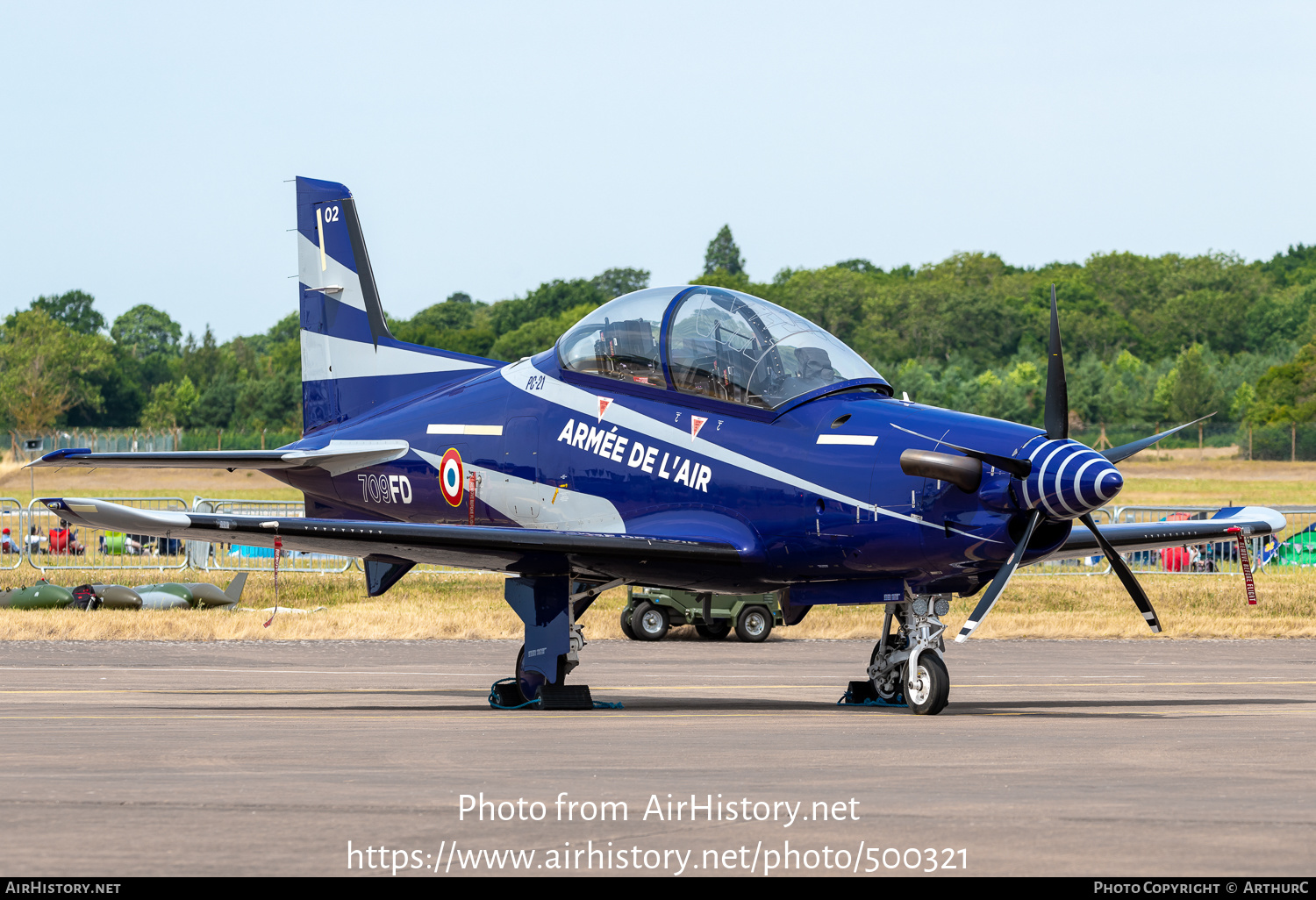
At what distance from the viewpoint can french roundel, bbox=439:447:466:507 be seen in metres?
16.3

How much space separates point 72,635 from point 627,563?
1376 centimetres

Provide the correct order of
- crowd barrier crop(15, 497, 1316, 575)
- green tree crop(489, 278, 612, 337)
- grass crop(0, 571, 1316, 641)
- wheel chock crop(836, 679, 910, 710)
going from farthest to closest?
green tree crop(489, 278, 612, 337), crowd barrier crop(15, 497, 1316, 575), grass crop(0, 571, 1316, 641), wheel chock crop(836, 679, 910, 710)

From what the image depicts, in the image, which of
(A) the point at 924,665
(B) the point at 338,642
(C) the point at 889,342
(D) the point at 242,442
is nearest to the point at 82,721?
(A) the point at 924,665

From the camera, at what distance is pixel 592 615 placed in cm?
2800

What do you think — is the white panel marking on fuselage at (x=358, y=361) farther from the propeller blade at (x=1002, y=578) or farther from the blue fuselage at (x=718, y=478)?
the propeller blade at (x=1002, y=578)

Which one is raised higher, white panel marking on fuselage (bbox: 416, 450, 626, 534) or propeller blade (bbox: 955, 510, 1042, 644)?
white panel marking on fuselage (bbox: 416, 450, 626, 534)

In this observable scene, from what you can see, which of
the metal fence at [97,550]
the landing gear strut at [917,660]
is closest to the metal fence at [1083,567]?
the landing gear strut at [917,660]

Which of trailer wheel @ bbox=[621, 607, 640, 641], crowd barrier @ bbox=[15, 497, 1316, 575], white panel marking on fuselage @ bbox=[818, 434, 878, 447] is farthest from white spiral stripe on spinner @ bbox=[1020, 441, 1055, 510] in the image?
crowd barrier @ bbox=[15, 497, 1316, 575]

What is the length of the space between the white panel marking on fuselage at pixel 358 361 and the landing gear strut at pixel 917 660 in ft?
20.5

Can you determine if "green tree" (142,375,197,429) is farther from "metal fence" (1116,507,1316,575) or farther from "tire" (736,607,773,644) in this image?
"tire" (736,607,773,644)

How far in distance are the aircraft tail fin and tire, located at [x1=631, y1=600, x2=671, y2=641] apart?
812 centimetres

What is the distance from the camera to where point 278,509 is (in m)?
41.9

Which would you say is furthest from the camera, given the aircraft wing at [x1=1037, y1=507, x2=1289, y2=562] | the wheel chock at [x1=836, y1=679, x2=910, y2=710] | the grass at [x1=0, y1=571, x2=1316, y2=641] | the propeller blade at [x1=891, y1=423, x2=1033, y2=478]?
the grass at [x1=0, y1=571, x2=1316, y2=641]
